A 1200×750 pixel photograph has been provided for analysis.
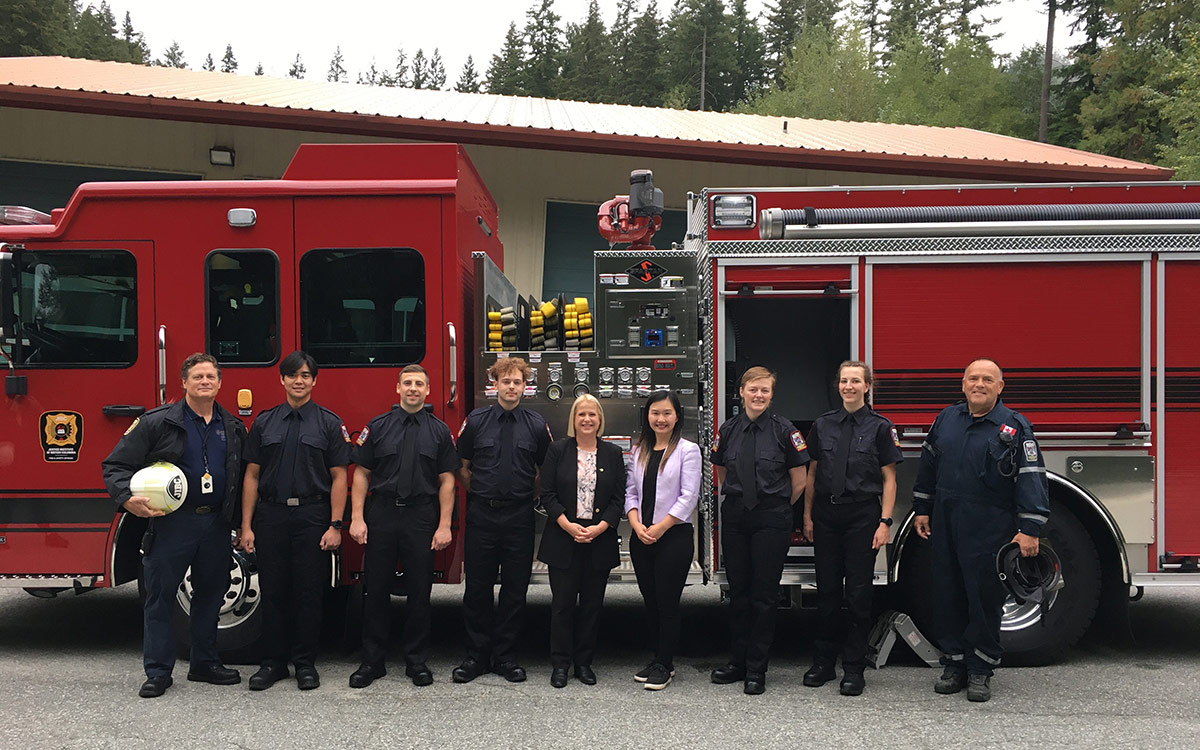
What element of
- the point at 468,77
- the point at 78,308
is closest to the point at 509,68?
the point at 468,77

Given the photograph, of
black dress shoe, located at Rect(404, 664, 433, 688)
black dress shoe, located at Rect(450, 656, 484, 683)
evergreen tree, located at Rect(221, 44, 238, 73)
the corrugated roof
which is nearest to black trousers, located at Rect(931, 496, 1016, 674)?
black dress shoe, located at Rect(450, 656, 484, 683)

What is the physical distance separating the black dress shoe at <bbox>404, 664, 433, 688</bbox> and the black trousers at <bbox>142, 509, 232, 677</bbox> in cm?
112

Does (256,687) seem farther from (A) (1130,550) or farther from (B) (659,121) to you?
(B) (659,121)

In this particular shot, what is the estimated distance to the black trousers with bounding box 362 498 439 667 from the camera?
16.6 ft

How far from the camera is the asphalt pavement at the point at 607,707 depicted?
14.3 ft

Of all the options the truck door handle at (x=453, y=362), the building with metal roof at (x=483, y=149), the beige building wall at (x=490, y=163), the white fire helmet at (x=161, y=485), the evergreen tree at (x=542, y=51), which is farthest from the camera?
Result: the evergreen tree at (x=542, y=51)

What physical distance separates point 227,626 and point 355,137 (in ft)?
27.7

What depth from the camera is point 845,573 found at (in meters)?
5.14

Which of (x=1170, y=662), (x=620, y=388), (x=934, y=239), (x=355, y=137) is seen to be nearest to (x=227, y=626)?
(x=620, y=388)

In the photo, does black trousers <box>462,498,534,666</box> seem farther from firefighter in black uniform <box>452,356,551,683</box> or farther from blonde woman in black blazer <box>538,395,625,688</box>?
blonde woman in black blazer <box>538,395,625,688</box>

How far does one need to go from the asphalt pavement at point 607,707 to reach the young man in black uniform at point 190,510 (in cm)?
21

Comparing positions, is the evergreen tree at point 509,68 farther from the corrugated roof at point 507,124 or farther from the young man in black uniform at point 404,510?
the young man in black uniform at point 404,510

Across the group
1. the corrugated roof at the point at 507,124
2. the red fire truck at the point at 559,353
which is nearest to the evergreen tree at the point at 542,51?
the corrugated roof at the point at 507,124

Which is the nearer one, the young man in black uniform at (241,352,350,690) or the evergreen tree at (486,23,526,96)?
the young man in black uniform at (241,352,350,690)
